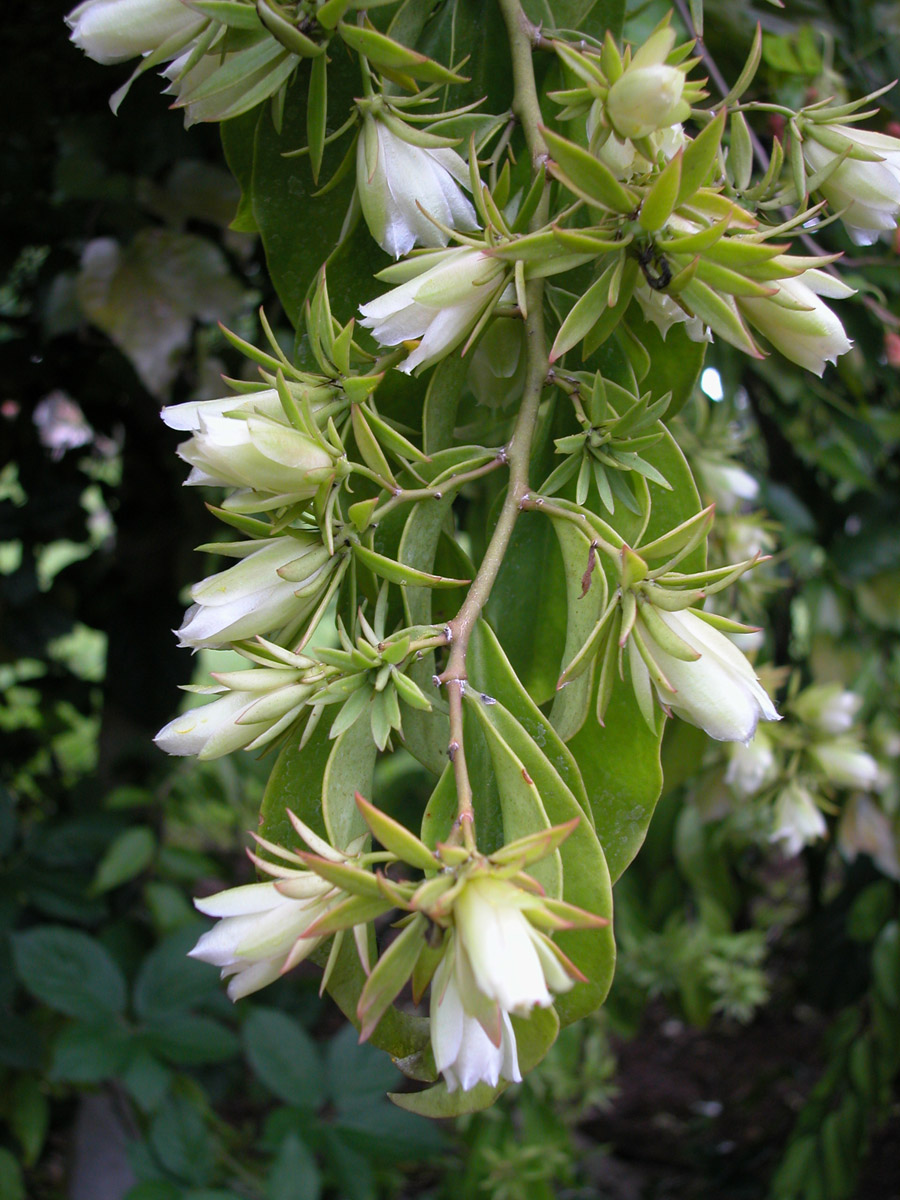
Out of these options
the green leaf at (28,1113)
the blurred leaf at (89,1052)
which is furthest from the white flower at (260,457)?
the green leaf at (28,1113)

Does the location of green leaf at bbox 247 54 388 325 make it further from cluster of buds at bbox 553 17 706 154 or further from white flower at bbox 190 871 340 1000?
white flower at bbox 190 871 340 1000

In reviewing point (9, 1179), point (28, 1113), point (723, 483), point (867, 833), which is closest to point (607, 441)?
point (723, 483)

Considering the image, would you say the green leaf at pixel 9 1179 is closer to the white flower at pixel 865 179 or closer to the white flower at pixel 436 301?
the white flower at pixel 436 301

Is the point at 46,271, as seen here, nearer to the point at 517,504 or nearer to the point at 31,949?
the point at 31,949

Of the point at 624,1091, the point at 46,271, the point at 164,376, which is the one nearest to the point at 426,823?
the point at 164,376

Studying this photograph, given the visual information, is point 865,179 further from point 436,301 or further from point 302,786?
point 302,786
